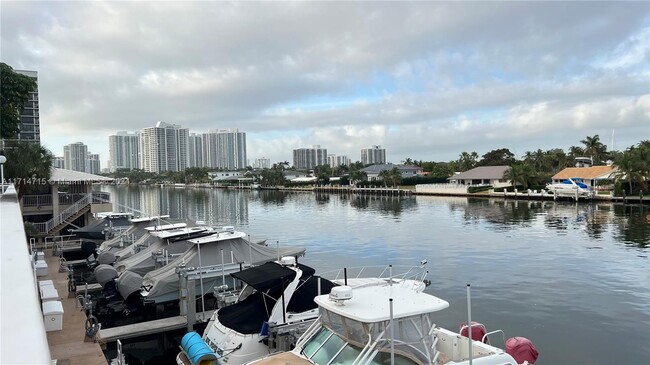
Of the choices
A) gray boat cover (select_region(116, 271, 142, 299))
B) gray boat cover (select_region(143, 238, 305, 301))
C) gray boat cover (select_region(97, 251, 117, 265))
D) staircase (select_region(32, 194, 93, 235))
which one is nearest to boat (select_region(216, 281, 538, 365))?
gray boat cover (select_region(143, 238, 305, 301))

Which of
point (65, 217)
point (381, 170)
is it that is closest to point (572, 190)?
point (381, 170)

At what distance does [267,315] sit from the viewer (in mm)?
13758

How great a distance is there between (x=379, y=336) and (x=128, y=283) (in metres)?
13.7

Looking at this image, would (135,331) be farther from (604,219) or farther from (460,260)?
(604,219)

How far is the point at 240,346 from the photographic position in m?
12.6

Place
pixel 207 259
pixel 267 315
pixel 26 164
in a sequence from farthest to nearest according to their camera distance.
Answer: pixel 26 164 < pixel 207 259 < pixel 267 315

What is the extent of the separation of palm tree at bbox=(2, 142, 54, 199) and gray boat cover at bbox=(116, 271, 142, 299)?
13141mm

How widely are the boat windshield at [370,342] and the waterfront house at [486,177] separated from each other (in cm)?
9352

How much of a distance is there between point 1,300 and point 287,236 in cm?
4154

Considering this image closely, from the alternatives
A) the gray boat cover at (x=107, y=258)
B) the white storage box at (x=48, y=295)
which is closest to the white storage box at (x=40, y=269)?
the gray boat cover at (x=107, y=258)

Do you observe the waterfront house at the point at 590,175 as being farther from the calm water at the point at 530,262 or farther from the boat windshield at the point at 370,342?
the boat windshield at the point at 370,342

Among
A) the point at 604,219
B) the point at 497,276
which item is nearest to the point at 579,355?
the point at 497,276

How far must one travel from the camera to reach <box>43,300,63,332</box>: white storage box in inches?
546

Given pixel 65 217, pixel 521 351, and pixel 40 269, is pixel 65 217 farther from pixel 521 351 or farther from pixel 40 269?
pixel 521 351
